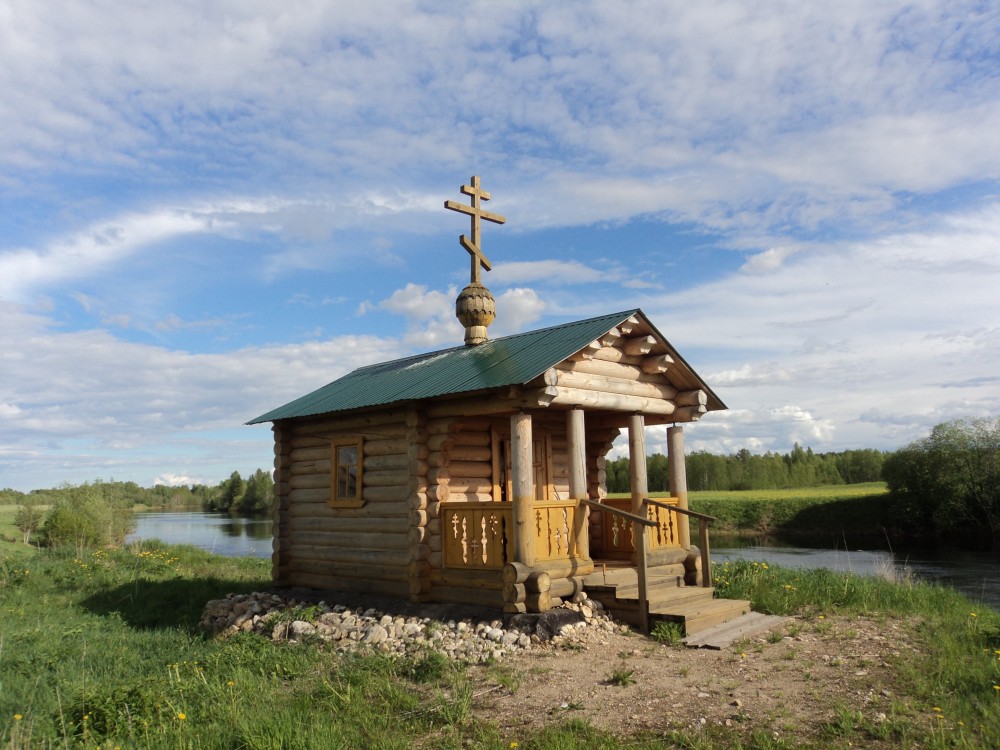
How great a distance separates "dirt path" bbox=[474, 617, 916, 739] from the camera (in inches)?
269

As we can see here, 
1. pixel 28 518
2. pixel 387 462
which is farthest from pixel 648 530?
pixel 28 518

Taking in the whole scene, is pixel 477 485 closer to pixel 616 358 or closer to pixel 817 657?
pixel 616 358

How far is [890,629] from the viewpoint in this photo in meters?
10.1

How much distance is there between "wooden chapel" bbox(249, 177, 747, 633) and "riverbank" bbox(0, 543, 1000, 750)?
1.35 m

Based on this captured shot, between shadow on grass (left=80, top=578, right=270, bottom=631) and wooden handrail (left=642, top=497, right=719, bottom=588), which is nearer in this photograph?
wooden handrail (left=642, top=497, right=719, bottom=588)

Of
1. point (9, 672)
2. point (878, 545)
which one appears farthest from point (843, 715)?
point (878, 545)

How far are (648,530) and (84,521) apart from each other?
24790mm

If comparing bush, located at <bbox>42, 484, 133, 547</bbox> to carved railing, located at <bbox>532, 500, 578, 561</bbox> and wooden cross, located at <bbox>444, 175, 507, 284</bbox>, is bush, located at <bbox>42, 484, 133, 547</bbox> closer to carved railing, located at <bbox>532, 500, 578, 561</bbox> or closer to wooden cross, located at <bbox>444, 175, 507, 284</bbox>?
wooden cross, located at <bbox>444, 175, 507, 284</bbox>

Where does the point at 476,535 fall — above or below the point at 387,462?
below

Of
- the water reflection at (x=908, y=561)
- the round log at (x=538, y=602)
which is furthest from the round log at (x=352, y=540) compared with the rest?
the water reflection at (x=908, y=561)

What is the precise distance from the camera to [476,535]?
36.5 feet

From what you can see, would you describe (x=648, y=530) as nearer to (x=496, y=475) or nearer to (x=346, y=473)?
(x=496, y=475)

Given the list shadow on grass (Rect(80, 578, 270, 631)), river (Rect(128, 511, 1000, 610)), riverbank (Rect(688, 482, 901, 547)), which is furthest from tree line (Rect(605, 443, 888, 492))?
shadow on grass (Rect(80, 578, 270, 631))

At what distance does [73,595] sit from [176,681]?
11.2 metres
